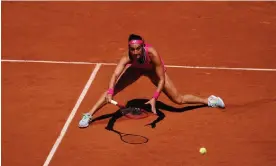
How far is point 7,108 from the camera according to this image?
37.0 feet

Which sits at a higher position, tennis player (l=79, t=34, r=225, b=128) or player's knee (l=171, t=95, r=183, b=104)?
tennis player (l=79, t=34, r=225, b=128)

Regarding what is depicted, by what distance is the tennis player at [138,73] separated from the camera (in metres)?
9.84

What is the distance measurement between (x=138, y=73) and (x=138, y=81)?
1.92 meters

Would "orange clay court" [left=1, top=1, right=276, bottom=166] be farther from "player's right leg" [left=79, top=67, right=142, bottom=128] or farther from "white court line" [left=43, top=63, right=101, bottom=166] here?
"player's right leg" [left=79, top=67, right=142, bottom=128]

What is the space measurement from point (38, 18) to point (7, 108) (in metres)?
5.83

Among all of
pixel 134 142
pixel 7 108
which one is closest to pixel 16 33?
pixel 7 108

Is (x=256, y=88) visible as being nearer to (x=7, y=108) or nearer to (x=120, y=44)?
(x=120, y=44)

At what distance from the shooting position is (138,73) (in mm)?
10469

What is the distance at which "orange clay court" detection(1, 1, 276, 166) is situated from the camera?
383 inches

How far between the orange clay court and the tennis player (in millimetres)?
337

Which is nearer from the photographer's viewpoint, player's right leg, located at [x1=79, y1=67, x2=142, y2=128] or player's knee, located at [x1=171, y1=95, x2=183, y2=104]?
player's right leg, located at [x1=79, y1=67, x2=142, y2=128]

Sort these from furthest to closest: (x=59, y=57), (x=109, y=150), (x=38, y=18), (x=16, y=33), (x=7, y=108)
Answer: (x=38, y=18) < (x=16, y=33) < (x=59, y=57) < (x=7, y=108) < (x=109, y=150)

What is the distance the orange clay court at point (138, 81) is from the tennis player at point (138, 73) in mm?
337

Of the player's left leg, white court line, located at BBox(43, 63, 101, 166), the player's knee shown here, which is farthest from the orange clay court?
the player's knee
